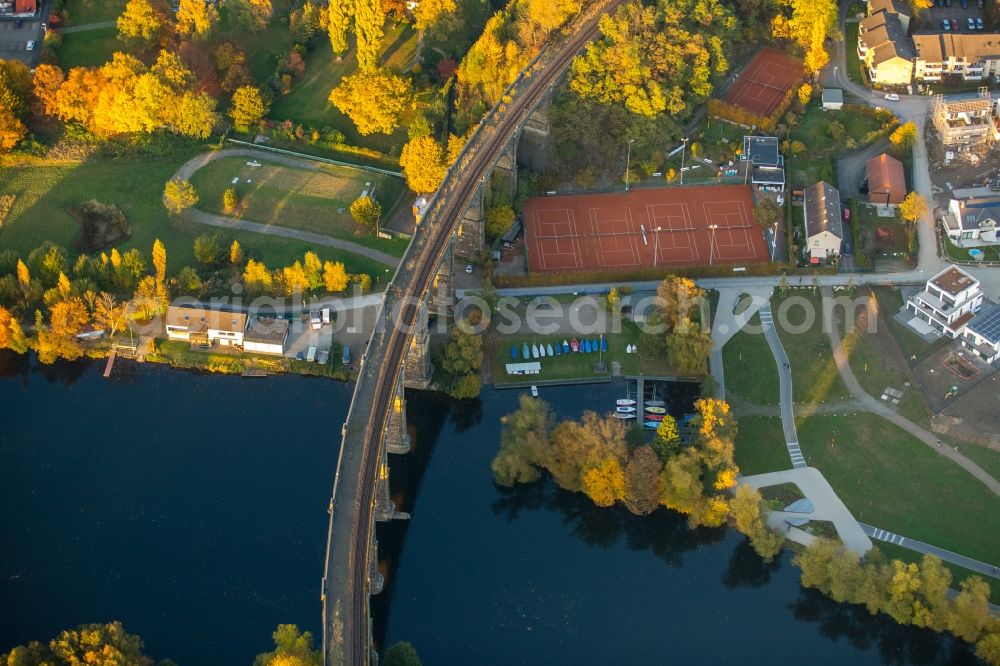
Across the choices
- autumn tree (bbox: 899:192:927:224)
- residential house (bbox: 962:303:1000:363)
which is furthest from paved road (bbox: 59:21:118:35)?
residential house (bbox: 962:303:1000:363)

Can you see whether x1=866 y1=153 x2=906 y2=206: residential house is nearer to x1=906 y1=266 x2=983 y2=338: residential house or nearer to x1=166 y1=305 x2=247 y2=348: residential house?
x1=906 y1=266 x2=983 y2=338: residential house

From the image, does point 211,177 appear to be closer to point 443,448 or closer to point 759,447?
point 443,448

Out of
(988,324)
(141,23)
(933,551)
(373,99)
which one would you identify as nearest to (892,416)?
(988,324)

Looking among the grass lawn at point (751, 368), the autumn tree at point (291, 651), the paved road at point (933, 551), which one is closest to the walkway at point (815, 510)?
the paved road at point (933, 551)

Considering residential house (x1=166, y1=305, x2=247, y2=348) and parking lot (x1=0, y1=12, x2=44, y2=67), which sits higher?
parking lot (x1=0, y1=12, x2=44, y2=67)

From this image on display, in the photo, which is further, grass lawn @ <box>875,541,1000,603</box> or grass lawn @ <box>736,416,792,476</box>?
grass lawn @ <box>736,416,792,476</box>

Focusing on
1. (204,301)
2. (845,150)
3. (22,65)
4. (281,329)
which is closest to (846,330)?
(845,150)
